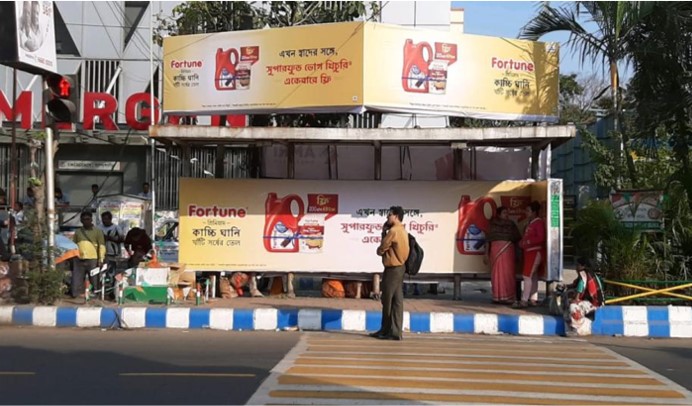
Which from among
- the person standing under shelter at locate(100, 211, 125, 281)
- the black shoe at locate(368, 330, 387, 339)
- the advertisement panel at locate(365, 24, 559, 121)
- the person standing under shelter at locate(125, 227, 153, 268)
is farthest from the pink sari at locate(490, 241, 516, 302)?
the person standing under shelter at locate(100, 211, 125, 281)

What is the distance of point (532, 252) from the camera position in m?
13.2

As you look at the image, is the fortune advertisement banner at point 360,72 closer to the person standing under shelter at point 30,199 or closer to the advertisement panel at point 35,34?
the advertisement panel at point 35,34

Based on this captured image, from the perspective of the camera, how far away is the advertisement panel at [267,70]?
1313 centimetres

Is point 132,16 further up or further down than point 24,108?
further up

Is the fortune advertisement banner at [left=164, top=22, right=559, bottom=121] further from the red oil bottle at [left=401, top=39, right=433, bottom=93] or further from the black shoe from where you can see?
the black shoe

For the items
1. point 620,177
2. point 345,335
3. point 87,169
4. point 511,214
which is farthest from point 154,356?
point 87,169

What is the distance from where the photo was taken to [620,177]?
17.4m

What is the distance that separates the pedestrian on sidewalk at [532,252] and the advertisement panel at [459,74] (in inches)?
71.8

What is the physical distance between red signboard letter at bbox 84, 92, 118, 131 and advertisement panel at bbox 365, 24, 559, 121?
14.6 metres

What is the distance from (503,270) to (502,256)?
0.83 ft

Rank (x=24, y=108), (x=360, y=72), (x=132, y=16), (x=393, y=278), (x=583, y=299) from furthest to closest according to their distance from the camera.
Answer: (x=132, y=16) → (x=24, y=108) → (x=360, y=72) → (x=583, y=299) → (x=393, y=278)

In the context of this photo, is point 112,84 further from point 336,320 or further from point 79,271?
point 336,320

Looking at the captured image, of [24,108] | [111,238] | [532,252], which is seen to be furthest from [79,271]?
[24,108]

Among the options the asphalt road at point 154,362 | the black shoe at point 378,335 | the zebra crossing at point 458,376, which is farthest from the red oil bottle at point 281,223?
the zebra crossing at point 458,376
